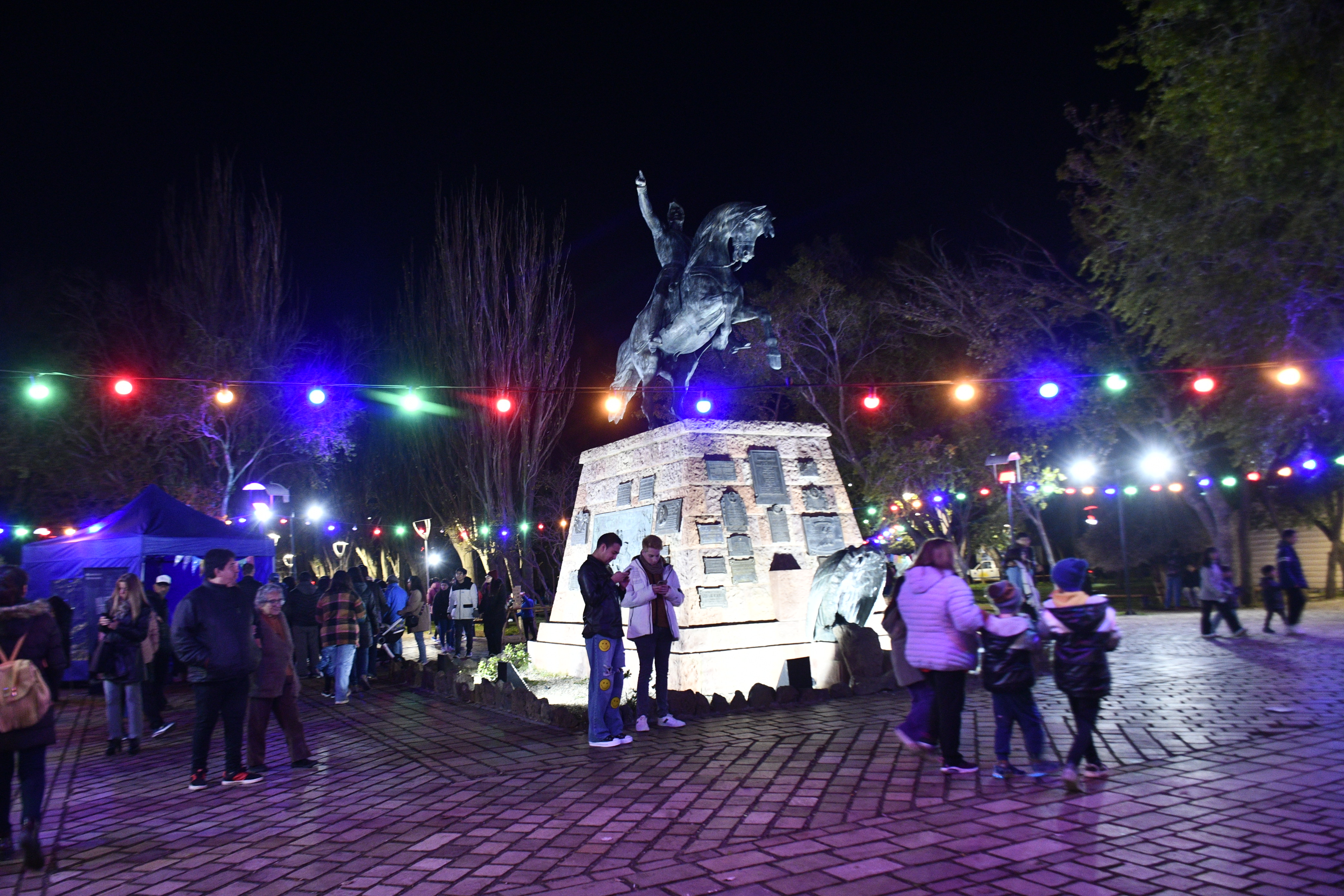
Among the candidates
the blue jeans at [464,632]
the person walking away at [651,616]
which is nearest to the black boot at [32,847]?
the person walking away at [651,616]

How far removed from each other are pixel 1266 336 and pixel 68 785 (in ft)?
48.3

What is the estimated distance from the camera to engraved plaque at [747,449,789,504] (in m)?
9.52

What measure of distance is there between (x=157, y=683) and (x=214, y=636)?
3.82 meters

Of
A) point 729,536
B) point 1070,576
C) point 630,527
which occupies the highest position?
point 630,527

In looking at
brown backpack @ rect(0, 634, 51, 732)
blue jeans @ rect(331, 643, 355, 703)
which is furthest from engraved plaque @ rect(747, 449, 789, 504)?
brown backpack @ rect(0, 634, 51, 732)

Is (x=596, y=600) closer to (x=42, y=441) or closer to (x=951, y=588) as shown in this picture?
(x=951, y=588)

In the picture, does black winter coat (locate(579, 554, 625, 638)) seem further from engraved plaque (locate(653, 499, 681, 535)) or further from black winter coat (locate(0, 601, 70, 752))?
black winter coat (locate(0, 601, 70, 752))

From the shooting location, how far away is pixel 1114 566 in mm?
36969

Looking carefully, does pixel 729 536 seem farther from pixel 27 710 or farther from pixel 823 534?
pixel 27 710

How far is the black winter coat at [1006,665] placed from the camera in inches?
189

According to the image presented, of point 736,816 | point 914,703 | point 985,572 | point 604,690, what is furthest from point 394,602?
point 985,572

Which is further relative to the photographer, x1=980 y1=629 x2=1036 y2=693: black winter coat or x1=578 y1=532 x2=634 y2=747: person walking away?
x1=578 y1=532 x2=634 y2=747: person walking away

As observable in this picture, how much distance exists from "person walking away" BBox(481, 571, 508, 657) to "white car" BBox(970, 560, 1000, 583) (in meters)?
26.7

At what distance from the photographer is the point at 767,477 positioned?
9.62 m
